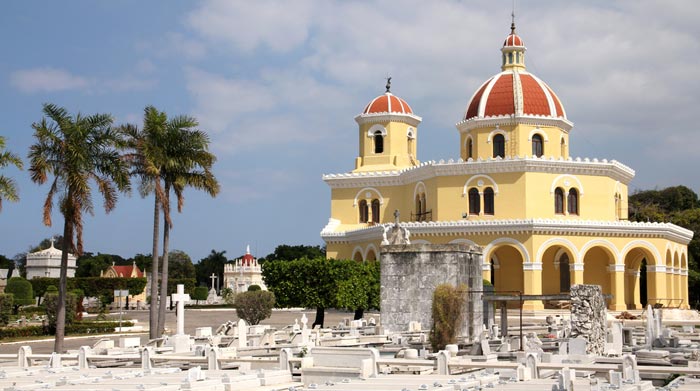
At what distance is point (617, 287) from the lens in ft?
164

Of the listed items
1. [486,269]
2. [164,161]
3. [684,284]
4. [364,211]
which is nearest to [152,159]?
[164,161]

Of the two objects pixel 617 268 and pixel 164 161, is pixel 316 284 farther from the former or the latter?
pixel 617 268

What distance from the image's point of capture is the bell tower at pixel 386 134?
5803 centimetres

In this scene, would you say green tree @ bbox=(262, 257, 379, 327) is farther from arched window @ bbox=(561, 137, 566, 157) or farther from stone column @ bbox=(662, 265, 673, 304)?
stone column @ bbox=(662, 265, 673, 304)

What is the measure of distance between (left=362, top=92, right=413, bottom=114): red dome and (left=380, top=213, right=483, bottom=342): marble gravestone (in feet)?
99.9

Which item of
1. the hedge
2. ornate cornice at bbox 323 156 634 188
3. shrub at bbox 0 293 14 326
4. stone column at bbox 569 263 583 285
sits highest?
ornate cornice at bbox 323 156 634 188

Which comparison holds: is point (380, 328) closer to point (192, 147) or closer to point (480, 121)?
point (192, 147)

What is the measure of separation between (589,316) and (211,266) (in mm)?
105544

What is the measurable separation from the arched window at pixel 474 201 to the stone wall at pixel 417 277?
23471 millimetres

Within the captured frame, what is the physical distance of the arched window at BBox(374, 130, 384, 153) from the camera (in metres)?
58.6

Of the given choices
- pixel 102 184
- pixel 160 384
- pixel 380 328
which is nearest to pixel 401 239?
pixel 380 328

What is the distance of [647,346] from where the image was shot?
81.3 ft

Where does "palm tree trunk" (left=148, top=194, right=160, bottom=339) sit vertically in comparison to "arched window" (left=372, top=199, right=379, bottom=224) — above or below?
below

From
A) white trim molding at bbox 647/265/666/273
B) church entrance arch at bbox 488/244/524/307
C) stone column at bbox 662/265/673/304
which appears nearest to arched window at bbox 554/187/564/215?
church entrance arch at bbox 488/244/524/307
